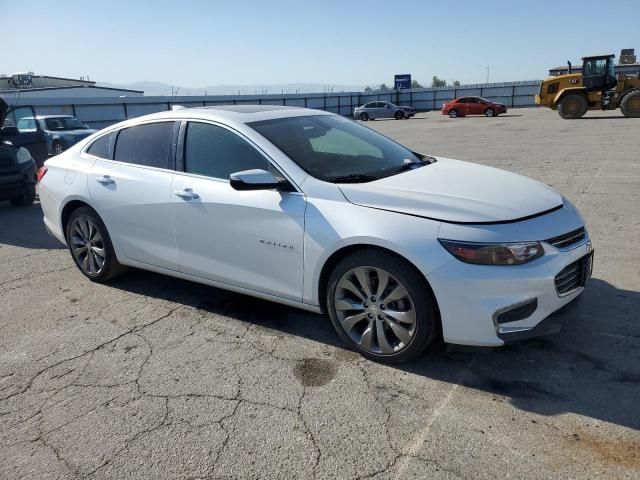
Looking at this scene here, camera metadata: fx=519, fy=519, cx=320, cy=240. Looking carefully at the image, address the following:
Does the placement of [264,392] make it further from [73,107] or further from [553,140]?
[73,107]

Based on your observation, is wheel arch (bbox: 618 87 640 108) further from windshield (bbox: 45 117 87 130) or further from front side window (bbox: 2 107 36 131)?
front side window (bbox: 2 107 36 131)

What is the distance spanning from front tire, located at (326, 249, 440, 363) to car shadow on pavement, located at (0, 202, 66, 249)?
464 cm

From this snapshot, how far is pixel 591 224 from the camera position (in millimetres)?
6066

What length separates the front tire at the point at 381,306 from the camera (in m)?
3.00

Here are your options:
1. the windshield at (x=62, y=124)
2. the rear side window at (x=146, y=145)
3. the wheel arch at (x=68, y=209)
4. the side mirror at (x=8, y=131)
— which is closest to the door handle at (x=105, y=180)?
the rear side window at (x=146, y=145)

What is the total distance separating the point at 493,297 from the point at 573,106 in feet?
81.4

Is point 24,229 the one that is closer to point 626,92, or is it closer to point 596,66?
point 626,92

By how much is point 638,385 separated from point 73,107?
26394mm

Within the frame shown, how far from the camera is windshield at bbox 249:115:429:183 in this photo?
11.9ft

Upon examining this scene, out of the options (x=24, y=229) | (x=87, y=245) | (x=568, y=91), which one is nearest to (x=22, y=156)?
(x=24, y=229)

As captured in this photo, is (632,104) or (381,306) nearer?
(381,306)

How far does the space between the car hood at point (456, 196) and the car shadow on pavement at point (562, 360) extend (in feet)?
2.24

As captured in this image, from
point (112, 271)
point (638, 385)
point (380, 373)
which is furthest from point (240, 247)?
point (638, 385)

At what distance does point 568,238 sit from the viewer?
311cm
